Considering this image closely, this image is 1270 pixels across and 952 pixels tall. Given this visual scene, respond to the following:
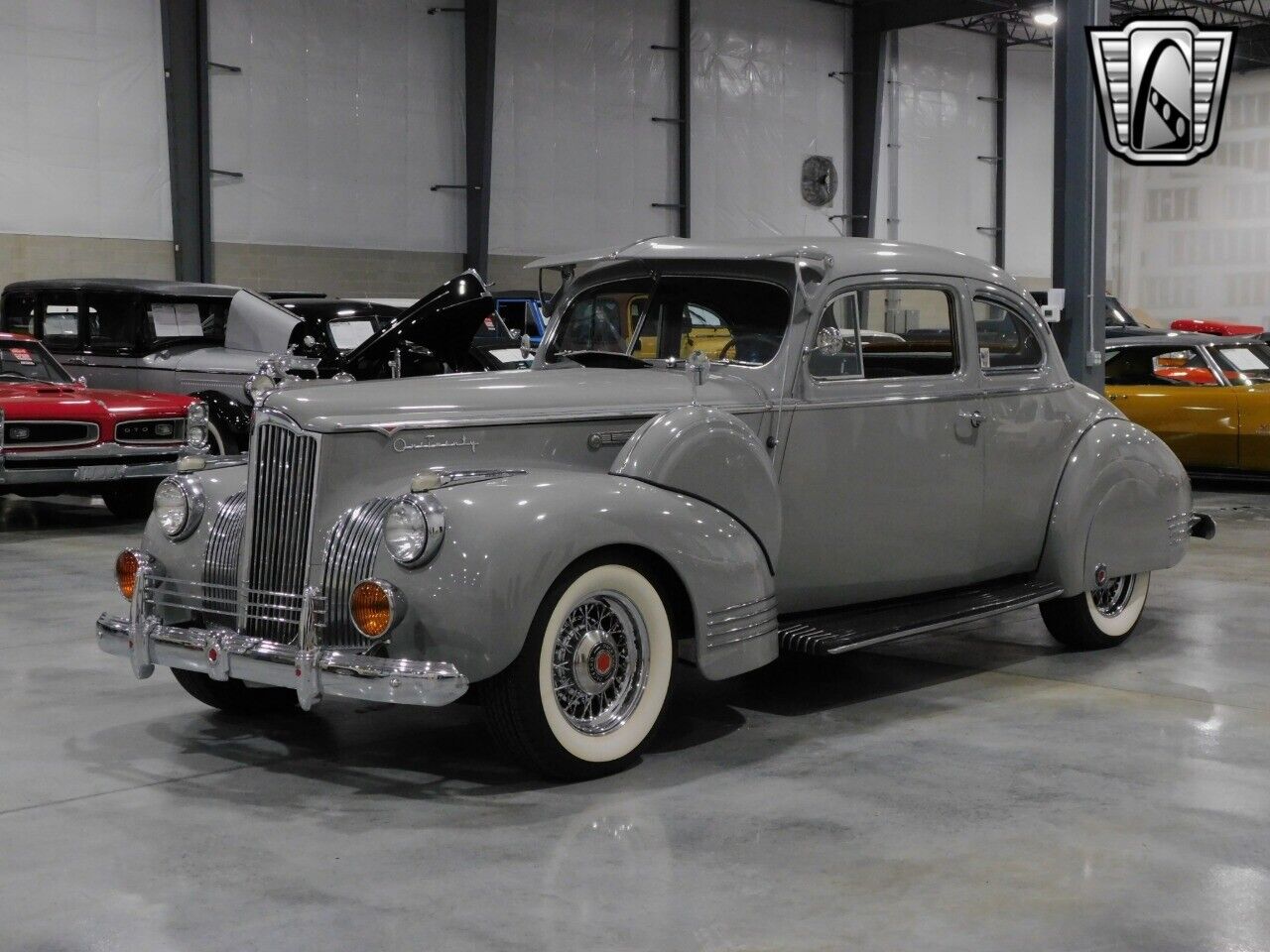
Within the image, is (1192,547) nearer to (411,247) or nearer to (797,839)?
(797,839)

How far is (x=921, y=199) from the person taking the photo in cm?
2745

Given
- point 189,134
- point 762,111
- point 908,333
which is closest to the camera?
point 908,333

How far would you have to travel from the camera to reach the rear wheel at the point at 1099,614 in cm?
637

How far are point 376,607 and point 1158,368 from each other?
1064 centimetres

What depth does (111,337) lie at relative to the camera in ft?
41.9

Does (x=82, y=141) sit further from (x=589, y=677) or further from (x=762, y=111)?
(x=589, y=677)

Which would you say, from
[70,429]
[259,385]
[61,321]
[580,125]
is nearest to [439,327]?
[259,385]

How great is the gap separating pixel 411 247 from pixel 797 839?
17782mm

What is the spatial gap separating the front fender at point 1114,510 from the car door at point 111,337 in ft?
28.8

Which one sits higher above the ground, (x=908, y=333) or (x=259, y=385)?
(x=908, y=333)

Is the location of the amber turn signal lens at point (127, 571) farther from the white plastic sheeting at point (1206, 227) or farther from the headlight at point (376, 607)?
the white plastic sheeting at point (1206, 227)

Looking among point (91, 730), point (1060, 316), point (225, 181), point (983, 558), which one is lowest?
point (91, 730)

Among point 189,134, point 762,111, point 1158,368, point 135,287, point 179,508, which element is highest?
point 762,111

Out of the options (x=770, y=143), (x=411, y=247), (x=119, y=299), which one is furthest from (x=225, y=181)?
(x=770, y=143)
